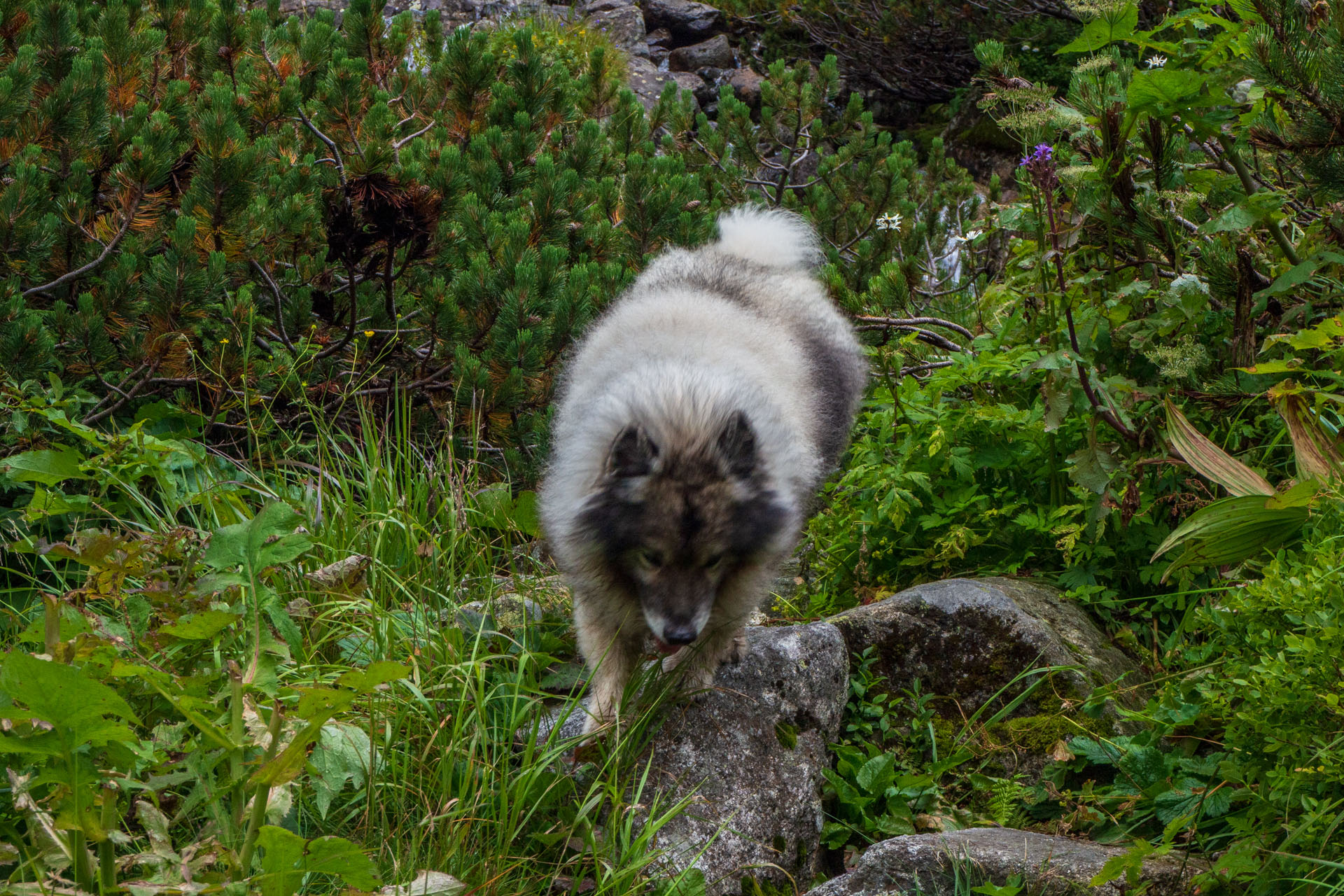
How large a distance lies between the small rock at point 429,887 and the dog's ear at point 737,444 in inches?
50.6

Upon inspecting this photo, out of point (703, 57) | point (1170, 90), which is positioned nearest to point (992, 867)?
point (1170, 90)

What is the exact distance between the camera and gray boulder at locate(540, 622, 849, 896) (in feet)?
10.2

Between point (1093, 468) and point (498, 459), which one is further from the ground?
point (1093, 468)

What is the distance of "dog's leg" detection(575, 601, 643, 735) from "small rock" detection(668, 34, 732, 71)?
13649mm

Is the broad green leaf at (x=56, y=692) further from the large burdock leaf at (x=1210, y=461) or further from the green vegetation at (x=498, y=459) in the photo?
the large burdock leaf at (x=1210, y=461)

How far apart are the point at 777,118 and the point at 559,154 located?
141 inches

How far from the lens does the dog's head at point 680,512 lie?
3084 mm

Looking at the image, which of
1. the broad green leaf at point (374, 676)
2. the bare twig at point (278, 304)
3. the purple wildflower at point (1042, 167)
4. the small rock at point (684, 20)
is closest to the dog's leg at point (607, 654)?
the broad green leaf at point (374, 676)

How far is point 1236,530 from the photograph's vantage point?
124 inches

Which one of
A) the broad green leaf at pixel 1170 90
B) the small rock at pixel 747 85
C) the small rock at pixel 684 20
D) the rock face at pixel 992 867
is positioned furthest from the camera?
the small rock at pixel 684 20

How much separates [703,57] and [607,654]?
1405 cm

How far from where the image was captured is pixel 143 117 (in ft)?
15.6

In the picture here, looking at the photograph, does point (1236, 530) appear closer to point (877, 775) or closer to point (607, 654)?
point (877, 775)

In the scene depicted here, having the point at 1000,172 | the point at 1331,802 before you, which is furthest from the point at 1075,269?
the point at 1000,172
